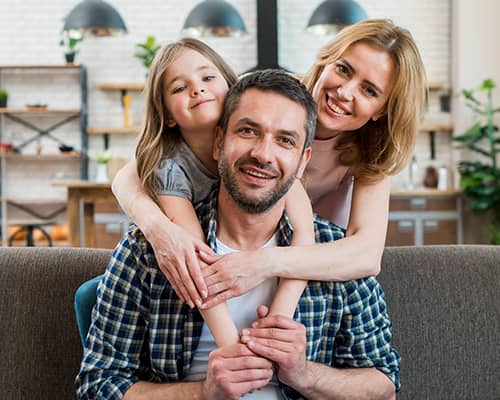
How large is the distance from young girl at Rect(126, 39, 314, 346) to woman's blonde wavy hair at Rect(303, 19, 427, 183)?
11.6 inches

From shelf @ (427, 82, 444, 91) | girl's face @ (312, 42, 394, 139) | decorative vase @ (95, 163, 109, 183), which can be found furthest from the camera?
shelf @ (427, 82, 444, 91)

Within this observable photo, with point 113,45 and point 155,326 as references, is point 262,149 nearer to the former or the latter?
point 155,326

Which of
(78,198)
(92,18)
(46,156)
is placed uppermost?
(92,18)

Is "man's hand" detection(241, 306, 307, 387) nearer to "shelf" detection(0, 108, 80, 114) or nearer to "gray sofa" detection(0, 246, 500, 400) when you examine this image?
"gray sofa" detection(0, 246, 500, 400)

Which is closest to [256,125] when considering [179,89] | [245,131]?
[245,131]

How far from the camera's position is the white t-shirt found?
58.9 inches

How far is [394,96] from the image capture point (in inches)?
69.7

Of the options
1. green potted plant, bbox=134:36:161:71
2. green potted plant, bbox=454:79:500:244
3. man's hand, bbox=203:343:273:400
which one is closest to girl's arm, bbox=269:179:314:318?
man's hand, bbox=203:343:273:400

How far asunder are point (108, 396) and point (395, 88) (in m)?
1.01

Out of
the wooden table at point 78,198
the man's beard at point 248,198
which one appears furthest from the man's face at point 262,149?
the wooden table at point 78,198

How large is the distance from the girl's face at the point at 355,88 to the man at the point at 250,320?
0.28 metres

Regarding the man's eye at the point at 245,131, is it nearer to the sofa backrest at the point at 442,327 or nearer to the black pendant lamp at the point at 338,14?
the sofa backrest at the point at 442,327

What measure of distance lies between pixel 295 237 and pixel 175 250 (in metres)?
0.29

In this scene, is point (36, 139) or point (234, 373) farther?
point (36, 139)
